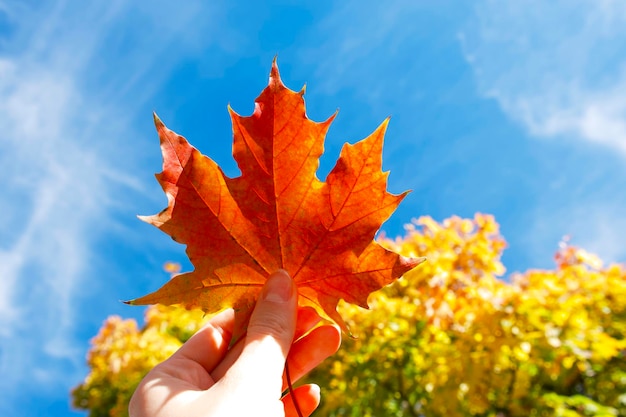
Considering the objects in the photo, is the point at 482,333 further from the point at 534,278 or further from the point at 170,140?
the point at 170,140

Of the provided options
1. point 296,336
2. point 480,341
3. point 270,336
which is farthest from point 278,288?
point 480,341

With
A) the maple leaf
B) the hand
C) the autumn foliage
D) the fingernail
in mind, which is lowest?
the hand

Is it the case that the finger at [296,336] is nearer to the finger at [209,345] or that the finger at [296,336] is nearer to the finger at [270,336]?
the finger at [209,345]

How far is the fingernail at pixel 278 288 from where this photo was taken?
1444mm

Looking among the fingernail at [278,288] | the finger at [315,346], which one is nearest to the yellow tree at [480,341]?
the finger at [315,346]

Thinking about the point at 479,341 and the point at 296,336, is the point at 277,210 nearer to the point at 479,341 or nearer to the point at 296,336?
the point at 296,336

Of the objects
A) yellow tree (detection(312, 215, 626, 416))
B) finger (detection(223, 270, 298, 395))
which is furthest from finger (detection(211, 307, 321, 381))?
yellow tree (detection(312, 215, 626, 416))

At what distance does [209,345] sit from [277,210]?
0.59 metres

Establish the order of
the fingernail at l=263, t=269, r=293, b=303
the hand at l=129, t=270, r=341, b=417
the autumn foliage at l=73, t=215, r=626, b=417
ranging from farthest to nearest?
the autumn foliage at l=73, t=215, r=626, b=417 → the fingernail at l=263, t=269, r=293, b=303 → the hand at l=129, t=270, r=341, b=417

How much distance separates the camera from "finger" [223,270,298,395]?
4.46 feet

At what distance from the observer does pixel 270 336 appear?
4.70ft

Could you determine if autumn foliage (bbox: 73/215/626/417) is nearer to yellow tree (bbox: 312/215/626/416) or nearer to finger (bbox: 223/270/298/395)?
yellow tree (bbox: 312/215/626/416)

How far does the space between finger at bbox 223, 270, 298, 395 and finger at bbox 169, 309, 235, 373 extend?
0.99 ft

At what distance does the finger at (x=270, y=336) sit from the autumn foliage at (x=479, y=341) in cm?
312
